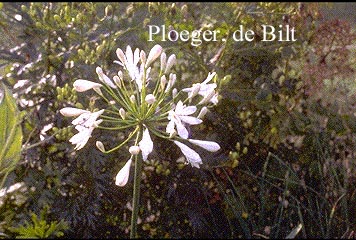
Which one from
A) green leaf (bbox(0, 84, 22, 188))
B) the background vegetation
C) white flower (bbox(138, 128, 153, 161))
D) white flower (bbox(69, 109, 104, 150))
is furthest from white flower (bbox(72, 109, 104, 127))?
the background vegetation

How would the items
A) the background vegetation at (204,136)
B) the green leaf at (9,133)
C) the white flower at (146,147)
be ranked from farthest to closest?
the background vegetation at (204,136)
the white flower at (146,147)
the green leaf at (9,133)

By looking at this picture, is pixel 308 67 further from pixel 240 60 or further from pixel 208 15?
pixel 208 15

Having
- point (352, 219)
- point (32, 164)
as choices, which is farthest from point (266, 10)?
point (32, 164)

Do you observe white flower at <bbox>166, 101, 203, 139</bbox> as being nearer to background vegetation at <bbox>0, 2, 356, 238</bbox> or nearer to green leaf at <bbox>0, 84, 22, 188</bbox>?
green leaf at <bbox>0, 84, 22, 188</bbox>

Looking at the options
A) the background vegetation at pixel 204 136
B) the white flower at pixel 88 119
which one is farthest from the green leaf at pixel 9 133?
the background vegetation at pixel 204 136

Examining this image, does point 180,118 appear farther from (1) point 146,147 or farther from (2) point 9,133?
(2) point 9,133

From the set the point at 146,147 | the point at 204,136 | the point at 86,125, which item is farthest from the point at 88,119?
the point at 204,136

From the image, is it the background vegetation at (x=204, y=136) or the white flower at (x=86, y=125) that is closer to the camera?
the white flower at (x=86, y=125)

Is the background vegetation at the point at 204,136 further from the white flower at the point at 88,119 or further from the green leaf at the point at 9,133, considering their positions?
the green leaf at the point at 9,133

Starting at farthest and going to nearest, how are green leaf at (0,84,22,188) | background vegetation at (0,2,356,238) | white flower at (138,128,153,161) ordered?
background vegetation at (0,2,356,238), white flower at (138,128,153,161), green leaf at (0,84,22,188)

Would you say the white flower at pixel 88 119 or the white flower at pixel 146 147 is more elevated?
the white flower at pixel 88 119
